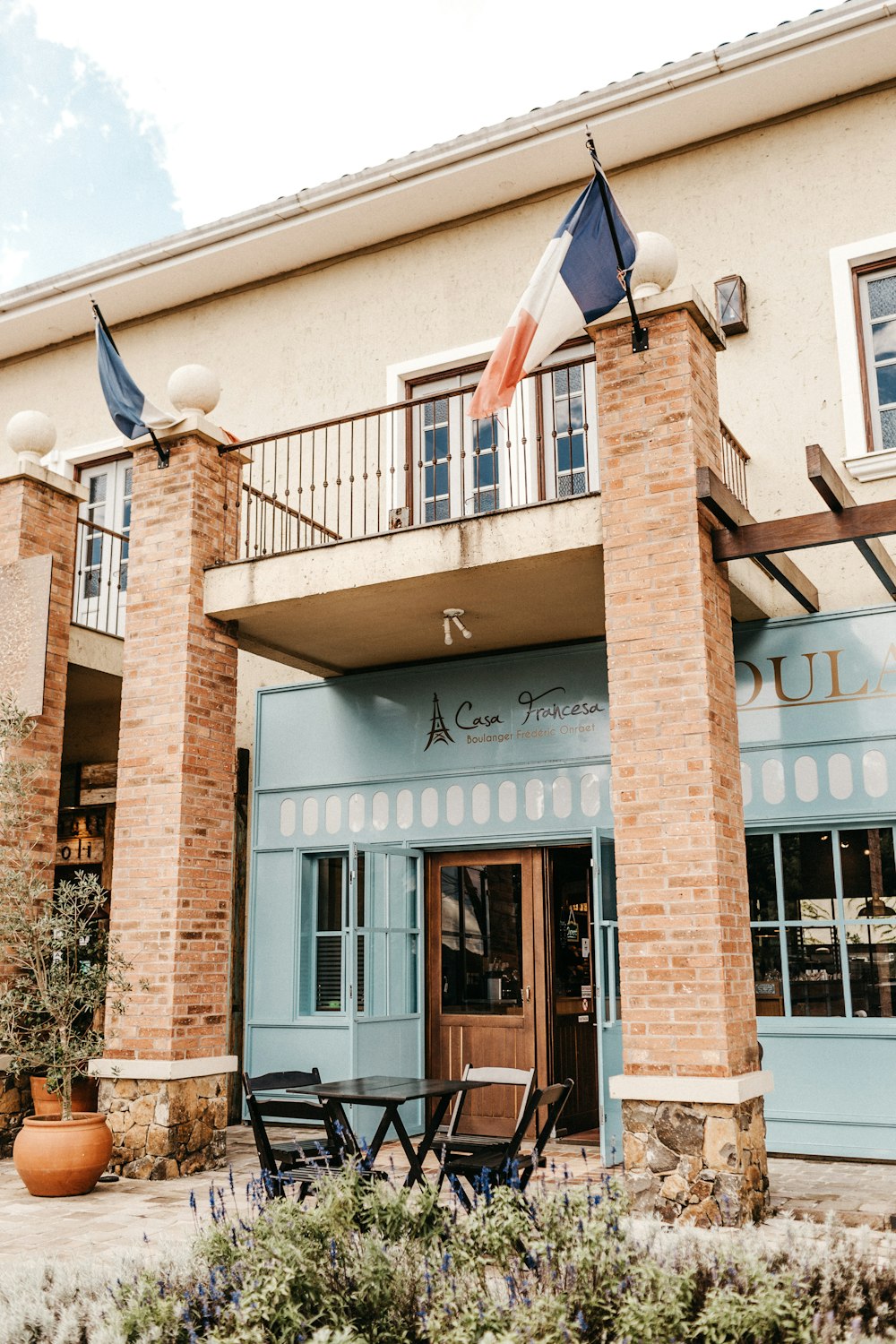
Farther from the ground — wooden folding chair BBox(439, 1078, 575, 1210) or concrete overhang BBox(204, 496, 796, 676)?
concrete overhang BBox(204, 496, 796, 676)

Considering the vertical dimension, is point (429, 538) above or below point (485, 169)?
below

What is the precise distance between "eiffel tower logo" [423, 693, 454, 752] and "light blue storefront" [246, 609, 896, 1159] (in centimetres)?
1

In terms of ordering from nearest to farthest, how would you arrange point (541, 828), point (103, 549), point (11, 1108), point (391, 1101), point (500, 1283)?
point (500, 1283) → point (391, 1101) → point (11, 1108) → point (541, 828) → point (103, 549)

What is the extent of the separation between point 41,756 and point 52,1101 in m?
2.33

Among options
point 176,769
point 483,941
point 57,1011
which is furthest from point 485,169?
point 57,1011

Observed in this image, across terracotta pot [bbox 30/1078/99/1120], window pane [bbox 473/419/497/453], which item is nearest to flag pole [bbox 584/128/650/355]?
window pane [bbox 473/419/497/453]

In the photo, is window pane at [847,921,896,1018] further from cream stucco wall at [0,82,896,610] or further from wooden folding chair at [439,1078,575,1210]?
wooden folding chair at [439,1078,575,1210]

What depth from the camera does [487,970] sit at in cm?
906

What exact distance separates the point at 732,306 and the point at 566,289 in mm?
2666

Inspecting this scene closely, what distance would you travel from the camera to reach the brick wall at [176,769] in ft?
24.7

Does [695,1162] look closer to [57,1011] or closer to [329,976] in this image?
[57,1011]

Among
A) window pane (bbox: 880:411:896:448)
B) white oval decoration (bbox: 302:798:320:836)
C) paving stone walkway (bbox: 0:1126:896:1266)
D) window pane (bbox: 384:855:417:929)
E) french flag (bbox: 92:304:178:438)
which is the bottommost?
paving stone walkway (bbox: 0:1126:896:1266)

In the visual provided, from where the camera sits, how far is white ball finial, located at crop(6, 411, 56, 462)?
29.8 feet

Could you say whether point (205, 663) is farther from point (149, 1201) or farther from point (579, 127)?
point (579, 127)
